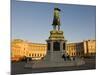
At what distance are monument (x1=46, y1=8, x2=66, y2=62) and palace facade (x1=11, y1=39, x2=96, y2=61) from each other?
0.08 m

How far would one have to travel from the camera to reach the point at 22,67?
387 centimetres

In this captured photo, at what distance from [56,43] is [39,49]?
32cm

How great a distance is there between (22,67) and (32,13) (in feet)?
2.74

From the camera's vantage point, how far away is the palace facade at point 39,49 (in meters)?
3.80

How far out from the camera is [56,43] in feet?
13.5

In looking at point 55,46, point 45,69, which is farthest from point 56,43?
point 45,69

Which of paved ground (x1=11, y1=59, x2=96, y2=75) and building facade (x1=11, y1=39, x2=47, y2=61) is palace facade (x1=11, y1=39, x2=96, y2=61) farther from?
paved ground (x1=11, y1=59, x2=96, y2=75)

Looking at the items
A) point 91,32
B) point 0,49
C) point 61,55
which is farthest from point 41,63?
point 91,32

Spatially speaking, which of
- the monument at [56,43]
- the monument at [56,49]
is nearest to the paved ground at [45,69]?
the monument at [56,49]

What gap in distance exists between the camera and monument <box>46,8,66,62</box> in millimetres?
4035

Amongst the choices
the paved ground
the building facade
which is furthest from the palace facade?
the paved ground

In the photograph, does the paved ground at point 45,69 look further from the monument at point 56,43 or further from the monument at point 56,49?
the monument at point 56,43

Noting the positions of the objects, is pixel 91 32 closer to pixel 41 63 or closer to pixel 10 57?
pixel 41 63

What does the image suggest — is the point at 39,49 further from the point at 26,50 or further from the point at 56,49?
the point at 56,49
